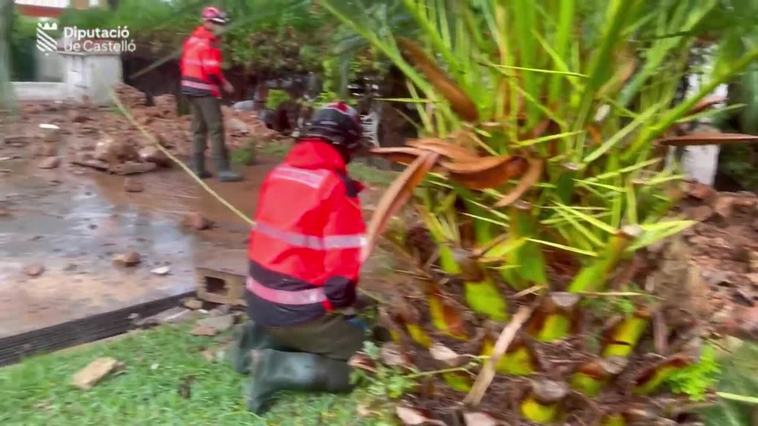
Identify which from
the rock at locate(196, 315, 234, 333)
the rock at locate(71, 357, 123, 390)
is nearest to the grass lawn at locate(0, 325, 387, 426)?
the rock at locate(71, 357, 123, 390)

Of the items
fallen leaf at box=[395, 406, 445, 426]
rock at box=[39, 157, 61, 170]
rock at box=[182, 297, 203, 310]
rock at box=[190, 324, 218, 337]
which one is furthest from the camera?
rock at box=[39, 157, 61, 170]

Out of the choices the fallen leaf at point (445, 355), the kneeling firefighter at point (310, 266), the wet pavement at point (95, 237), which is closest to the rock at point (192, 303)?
the wet pavement at point (95, 237)

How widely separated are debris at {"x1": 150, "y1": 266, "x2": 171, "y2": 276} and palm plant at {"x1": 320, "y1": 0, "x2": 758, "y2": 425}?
2.79 metres

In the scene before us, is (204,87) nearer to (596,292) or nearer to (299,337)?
(299,337)

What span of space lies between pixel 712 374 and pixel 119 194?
589cm

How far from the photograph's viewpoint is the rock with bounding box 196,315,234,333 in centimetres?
432

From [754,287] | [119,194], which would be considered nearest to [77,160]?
[119,194]

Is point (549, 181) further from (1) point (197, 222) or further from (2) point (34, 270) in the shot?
(1) point (197, 222)

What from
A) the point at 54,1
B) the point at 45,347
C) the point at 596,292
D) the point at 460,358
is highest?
the point at 54,1

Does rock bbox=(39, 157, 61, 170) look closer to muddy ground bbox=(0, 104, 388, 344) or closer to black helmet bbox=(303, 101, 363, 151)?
muddy ground bbox=(0, 104, 388, 344)

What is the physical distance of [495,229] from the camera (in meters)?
2.69

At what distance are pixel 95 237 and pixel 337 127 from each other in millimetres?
3214

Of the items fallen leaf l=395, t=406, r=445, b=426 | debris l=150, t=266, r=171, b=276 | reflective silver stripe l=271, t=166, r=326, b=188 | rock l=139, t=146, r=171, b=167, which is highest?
reflective silver stripe l=271, t=166, r=326, b=188

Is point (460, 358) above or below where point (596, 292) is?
below
